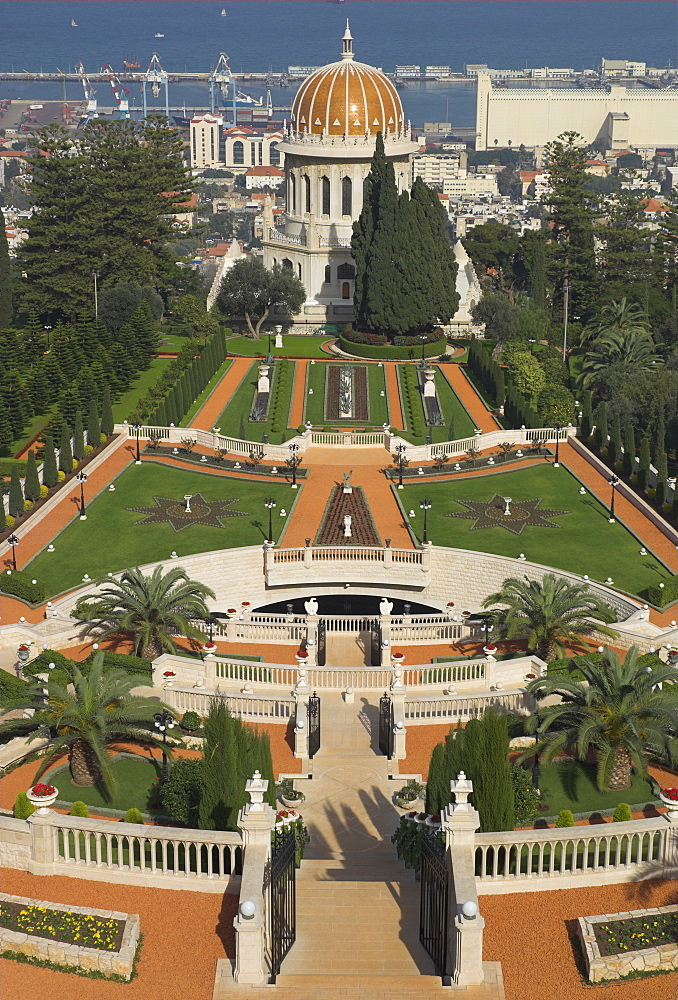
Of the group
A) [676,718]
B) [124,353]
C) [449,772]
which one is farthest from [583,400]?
[449,772]

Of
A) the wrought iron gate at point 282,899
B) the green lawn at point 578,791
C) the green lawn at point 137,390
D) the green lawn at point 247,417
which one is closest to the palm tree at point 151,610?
the green lawn at point 578,791

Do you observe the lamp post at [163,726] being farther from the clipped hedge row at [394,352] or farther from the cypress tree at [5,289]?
the cypress tree at [5,289]

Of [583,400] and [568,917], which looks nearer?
[568,917]

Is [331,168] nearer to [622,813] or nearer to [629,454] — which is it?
[629,454]

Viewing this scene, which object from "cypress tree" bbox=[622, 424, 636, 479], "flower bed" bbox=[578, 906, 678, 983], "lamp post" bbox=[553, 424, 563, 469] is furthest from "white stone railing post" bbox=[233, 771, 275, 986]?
"lamp post" bbox=[553, 424, 563, 469]

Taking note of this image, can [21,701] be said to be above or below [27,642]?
above

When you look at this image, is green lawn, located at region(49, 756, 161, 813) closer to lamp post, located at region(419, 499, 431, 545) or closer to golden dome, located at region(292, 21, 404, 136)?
lamp post, located at region(419, 499, 431, 545)

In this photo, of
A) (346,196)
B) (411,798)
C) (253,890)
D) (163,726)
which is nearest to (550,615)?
(411,798)

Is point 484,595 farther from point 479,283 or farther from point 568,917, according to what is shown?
point 479,283
